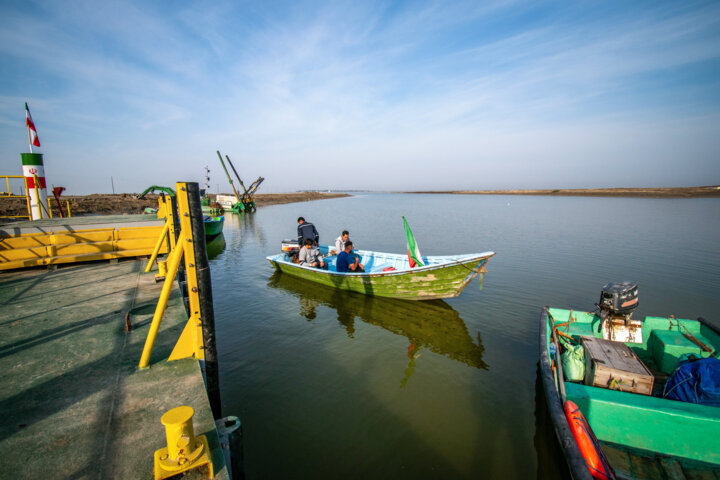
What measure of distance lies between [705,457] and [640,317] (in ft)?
26.3

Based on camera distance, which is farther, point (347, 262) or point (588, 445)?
point (347, 262)

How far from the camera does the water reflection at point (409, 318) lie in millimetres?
8609

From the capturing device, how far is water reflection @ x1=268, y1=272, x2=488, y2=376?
8.61 meters

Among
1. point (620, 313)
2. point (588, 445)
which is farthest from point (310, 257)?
point (588, 445)

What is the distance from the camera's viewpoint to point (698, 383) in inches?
183

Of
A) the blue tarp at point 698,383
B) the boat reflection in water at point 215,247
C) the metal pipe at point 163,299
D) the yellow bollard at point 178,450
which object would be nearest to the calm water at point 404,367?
the blue tarp at point 698,383

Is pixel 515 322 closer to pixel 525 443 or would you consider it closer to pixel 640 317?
pixel 640 317

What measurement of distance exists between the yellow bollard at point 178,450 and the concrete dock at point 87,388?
0.51ft

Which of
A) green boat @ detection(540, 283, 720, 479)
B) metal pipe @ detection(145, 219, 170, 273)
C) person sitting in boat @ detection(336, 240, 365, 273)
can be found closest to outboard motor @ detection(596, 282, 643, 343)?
green boat @ detection(540, 283, 720, 479)

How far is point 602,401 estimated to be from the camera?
15.3 feet

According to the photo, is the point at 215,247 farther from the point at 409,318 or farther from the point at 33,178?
the point at 409,318

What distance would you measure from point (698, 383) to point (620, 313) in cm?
241

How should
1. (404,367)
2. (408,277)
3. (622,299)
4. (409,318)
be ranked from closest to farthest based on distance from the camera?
(622,299), (404,367), (409,318), (408,277)

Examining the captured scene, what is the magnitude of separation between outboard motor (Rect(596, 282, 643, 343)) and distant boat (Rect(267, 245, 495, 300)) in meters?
2.90
